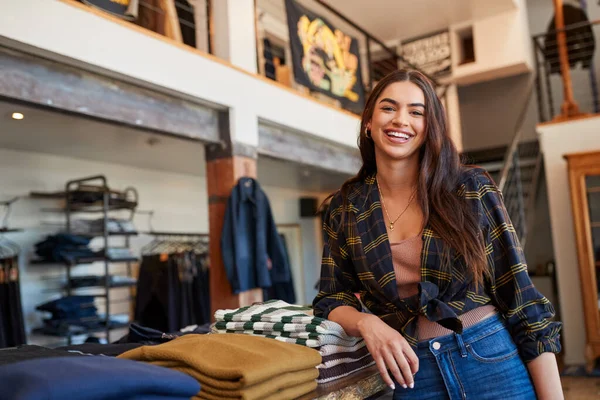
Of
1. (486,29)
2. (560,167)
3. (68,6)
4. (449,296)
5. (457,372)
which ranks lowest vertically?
(457,372)

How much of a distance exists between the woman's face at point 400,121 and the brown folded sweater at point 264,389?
0.56 m

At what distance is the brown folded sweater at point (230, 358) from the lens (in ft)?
2.76

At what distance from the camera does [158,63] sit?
10.7 feet

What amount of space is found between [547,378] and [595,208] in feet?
15.1

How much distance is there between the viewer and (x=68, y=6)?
273cm

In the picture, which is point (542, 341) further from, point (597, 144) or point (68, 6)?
point (597, 144)

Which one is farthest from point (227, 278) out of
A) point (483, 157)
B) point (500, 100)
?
point (500, 100)

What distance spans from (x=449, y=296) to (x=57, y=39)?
7.82 feet

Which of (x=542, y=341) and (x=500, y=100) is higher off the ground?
(x=500, y=100)

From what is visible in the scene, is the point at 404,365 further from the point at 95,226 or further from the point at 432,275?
the point at 95,226

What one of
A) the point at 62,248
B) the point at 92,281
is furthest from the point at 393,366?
the point at 92,281

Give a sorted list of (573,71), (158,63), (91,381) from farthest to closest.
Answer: (573,71) < (158,63) < (91,381)

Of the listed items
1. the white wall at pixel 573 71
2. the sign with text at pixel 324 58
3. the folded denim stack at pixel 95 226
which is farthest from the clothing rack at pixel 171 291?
the white wall at pixel 573 71

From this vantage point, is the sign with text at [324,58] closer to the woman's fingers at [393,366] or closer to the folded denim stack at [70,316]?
the folded denim stack at [70,316]
